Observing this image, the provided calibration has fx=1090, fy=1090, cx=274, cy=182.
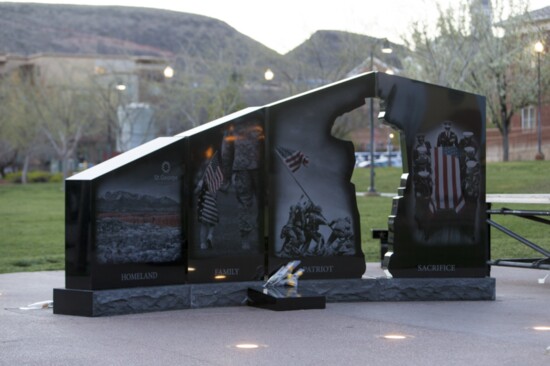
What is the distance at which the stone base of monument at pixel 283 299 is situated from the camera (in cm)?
1188

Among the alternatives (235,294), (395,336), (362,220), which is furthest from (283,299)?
(362,220)

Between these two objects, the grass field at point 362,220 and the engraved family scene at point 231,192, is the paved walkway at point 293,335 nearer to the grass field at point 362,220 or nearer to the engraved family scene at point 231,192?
the engraved family scene at point 231,192

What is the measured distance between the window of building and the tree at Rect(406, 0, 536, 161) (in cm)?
395

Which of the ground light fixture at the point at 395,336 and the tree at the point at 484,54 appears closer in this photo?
the ground light fixture at the point at 395,336

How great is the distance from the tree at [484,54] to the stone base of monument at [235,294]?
38.4m

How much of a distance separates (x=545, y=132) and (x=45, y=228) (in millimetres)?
40621

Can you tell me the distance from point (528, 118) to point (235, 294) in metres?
60.5

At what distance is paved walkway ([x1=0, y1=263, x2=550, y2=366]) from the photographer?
9.05m

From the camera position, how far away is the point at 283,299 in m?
11.9

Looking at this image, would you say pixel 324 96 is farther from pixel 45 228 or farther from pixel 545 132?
pixel 545 132

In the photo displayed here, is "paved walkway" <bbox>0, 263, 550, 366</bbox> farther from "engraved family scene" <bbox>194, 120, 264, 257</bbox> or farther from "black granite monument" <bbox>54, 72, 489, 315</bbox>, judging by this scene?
"engraved family scene" <bbox>194, 120, 264, 257</bbox>

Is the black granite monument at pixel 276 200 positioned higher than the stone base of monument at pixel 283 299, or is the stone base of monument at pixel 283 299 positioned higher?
the black granite monument at pixel 276 200

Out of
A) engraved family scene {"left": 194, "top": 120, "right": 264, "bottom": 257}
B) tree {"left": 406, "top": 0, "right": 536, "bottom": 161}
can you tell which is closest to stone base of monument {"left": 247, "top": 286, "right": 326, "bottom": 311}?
engraved family scene {"left": 194, "top": 120, "right": 264, "bottom": 257}

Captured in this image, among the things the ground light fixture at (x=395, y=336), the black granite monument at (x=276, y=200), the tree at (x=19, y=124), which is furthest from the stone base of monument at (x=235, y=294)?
the tree at (x=19, y=124)
